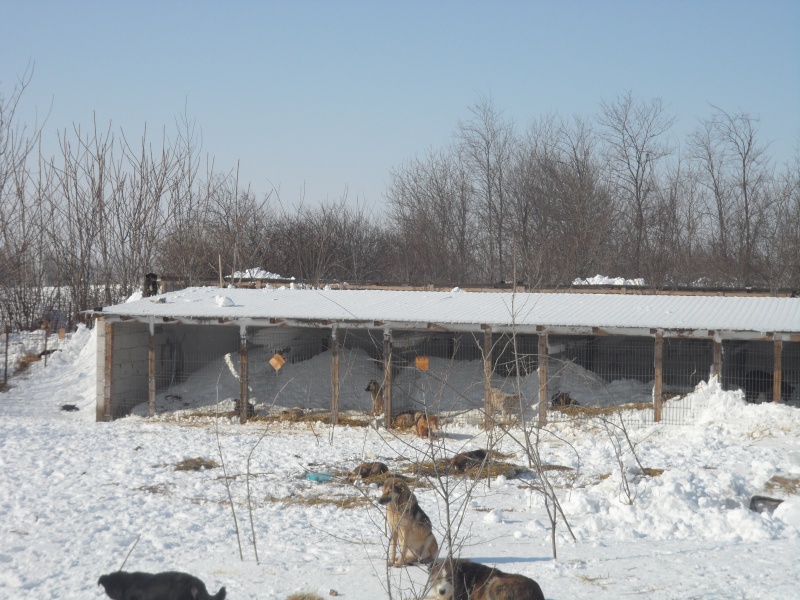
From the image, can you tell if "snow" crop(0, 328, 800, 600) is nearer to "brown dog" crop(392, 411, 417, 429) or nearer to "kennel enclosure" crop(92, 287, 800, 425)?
"brown dog" crop(392, 411, 417, 429)

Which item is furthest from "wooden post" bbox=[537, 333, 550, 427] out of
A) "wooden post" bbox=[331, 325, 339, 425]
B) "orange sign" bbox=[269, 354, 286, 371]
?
"orange sign" bbox=[269, 354, 286, 371]

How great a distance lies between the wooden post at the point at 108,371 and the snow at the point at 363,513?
1189 mm

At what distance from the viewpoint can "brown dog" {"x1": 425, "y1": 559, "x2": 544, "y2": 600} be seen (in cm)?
572

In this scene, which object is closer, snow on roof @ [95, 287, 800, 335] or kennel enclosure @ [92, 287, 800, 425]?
snow on roof @ [95, 287, 800, 335]

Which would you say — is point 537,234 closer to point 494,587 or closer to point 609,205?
point 609,205

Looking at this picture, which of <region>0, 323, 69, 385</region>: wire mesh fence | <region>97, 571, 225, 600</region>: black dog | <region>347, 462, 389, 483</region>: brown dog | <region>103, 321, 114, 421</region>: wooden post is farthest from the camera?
<region>0, 323, 69, 385</region>: wire mesh fence

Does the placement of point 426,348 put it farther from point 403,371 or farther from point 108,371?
point 108,371

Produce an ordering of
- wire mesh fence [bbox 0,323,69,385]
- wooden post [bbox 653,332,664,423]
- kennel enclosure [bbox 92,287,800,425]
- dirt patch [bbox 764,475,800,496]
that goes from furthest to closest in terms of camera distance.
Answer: wire mesh fence [bbox 0,323,69,385] < kennel enclosure [bbox 92,287,800,425] < wooden post [bbox 653,332,664,423] < dirt patch [bbox 764,475,800,496]

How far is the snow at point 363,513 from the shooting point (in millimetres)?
6945

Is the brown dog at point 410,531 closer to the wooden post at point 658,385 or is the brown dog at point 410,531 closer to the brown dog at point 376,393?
the brown dog at point 376,393

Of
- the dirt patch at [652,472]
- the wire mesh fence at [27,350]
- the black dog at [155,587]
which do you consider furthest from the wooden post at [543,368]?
the wire mesh fence at [27,350]

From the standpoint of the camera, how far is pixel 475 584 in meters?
5.99

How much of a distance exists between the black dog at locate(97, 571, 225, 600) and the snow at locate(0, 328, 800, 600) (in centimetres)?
36

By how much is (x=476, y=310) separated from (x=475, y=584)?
37.5 ft
